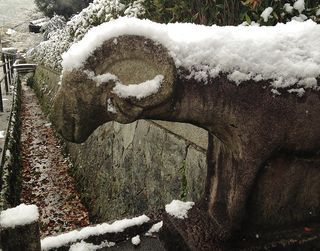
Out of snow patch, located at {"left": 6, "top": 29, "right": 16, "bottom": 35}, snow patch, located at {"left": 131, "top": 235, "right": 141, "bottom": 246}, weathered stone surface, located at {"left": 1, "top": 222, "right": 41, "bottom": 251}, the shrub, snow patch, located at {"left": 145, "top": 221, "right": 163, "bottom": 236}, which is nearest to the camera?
weathered stone surface, located at {"left": 1, "top": 222, "right": 41, "bottom": 251}

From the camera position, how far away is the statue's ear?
5.45ft

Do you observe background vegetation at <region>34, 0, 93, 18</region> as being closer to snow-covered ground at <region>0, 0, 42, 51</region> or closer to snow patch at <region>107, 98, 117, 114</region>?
snow-covered ground at <region>0, 0, 42, 51</region>

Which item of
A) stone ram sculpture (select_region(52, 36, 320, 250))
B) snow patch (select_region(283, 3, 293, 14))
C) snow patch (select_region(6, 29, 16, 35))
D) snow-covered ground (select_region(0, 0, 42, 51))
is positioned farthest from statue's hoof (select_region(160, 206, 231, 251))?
snow patch (select_region(6, 29, 16, 35))

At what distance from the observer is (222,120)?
1.88 m

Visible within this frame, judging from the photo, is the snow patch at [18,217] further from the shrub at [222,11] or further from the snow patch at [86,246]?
the shrub at [222,11]

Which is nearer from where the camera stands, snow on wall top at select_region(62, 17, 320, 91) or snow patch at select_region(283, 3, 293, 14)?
snow on wall top at select_region(62, 17, 320, 91)

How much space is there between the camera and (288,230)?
2.21 m

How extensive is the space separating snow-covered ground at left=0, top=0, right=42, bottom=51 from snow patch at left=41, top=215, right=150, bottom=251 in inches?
1088

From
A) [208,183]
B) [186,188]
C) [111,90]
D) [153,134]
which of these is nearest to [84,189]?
[153,134]

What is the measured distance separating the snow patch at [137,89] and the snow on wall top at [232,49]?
17 centimetres

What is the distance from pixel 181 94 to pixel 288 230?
1170 mm

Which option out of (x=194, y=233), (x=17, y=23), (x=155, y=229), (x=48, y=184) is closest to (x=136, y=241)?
(x=155, y=229)

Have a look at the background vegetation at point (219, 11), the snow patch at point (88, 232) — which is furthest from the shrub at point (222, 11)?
the snow patch at point (88, 232)

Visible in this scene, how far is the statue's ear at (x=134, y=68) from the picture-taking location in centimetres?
166
